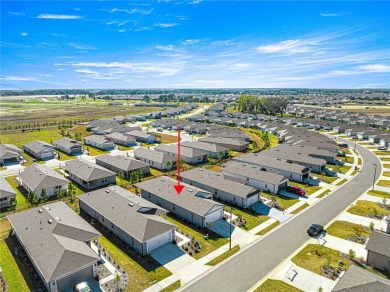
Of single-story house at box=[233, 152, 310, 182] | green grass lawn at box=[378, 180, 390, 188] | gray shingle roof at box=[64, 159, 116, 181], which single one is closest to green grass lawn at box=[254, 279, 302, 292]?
single-story house at box=[233, 152, 310, 182]

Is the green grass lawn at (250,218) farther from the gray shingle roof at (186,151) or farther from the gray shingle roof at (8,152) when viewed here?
the gray shingle roof at (8,152)

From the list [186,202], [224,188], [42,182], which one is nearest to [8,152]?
[42,182]

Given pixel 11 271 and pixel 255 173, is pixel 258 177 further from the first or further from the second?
pixel 11 271

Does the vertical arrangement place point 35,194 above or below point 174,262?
above

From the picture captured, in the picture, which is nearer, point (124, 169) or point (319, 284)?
point (319, 284)

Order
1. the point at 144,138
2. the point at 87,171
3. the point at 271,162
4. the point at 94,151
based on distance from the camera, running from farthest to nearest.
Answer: the point at 144,138, the point at 94,151, the point at 271,162, the point at 87,171

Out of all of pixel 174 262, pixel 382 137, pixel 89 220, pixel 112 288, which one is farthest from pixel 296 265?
pixel 382 137

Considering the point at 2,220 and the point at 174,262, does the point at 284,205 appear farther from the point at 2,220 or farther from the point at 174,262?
the point at 2,220
